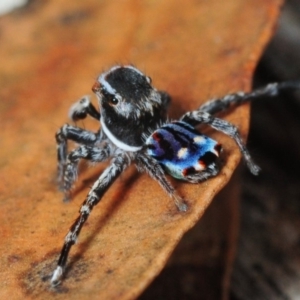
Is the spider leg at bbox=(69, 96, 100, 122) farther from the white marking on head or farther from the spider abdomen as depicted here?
the spider abdomen

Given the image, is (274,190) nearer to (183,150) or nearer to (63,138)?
(183,150)

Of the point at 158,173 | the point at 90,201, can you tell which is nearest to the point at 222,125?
the point at 158,173

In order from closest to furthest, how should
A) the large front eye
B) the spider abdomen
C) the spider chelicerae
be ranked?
the spider abdomen < the spider chelicerae < the large front eye

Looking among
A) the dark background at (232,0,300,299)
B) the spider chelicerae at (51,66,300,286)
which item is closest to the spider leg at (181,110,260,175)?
the spider chelicerae at (51,66,300,286)

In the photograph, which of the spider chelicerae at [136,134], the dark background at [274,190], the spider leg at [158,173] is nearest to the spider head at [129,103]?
the spider chelicerae at [136,134]

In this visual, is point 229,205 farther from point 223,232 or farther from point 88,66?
point 88,66
